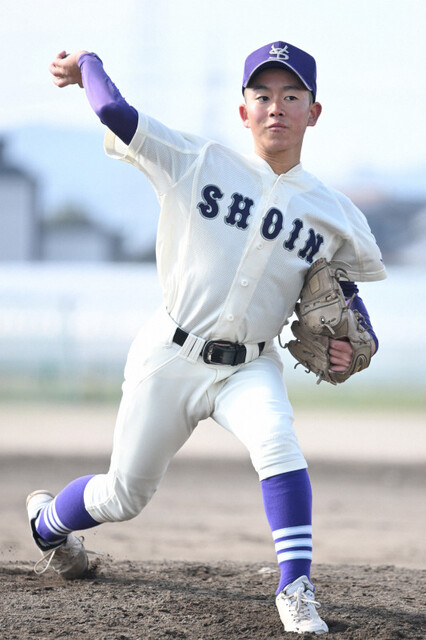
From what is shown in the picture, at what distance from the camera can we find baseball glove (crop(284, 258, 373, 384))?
2.80 metres

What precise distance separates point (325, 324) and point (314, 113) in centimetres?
73

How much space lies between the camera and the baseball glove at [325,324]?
280cm

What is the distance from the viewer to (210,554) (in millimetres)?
4680

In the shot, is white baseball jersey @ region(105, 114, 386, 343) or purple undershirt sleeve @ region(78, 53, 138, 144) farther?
white baseball jersey @ region(105, 114, 386, 343)

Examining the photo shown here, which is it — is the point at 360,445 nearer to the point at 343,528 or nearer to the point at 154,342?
the point at 343,528

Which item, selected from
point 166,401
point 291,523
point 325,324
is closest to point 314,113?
point 325,324

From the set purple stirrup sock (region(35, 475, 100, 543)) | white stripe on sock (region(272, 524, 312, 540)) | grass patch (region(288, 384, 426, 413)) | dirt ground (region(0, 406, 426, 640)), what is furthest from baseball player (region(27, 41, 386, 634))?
grass patch (region(288, 384, 426, 413))

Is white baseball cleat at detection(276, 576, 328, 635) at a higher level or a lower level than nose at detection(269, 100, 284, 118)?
lower

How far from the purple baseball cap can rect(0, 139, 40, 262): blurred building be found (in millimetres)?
9853

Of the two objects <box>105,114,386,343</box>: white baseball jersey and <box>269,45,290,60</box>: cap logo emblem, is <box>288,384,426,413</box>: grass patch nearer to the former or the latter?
<box>105,114,386,343</box>: white baseball jersey

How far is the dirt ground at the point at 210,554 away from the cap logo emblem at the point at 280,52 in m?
1.75

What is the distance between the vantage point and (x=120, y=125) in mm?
2705

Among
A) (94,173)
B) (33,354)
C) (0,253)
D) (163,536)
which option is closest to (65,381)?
(33,354)

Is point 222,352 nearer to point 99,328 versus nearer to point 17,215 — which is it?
point 99,328
